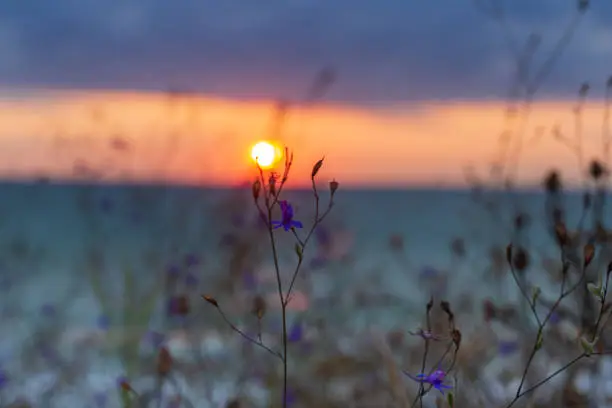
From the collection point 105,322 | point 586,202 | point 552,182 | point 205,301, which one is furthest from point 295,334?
point 586,202

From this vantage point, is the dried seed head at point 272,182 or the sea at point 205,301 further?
the sea at point 205,301

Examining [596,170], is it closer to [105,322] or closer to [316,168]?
[316,168]

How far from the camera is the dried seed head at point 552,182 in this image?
7.64 ft

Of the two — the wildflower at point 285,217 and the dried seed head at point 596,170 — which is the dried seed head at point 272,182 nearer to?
the wildflower at point 285,217

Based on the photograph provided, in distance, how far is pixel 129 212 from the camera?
4309mm

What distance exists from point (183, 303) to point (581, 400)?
1.04 metres

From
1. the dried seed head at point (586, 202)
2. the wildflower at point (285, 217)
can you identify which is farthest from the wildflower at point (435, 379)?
the dried seed head at point (586, 202)

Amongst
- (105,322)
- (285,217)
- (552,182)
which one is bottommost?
(105,322)

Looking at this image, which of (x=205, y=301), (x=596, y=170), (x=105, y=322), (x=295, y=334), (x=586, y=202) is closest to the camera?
(x=586, y=202)

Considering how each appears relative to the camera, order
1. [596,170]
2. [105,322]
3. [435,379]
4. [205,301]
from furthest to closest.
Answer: [105,322] → [205,301] → [596,170] → [435,379]

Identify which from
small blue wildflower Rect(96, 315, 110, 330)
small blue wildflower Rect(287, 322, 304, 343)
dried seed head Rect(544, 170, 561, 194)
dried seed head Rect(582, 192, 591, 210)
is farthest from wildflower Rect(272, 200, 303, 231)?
small blue wildflower Rect(96, 315, 110, 330)

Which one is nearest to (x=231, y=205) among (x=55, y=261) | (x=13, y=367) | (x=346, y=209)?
(x=13, y=367)

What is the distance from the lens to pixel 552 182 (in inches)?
91.7

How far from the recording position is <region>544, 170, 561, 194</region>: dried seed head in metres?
2.33
